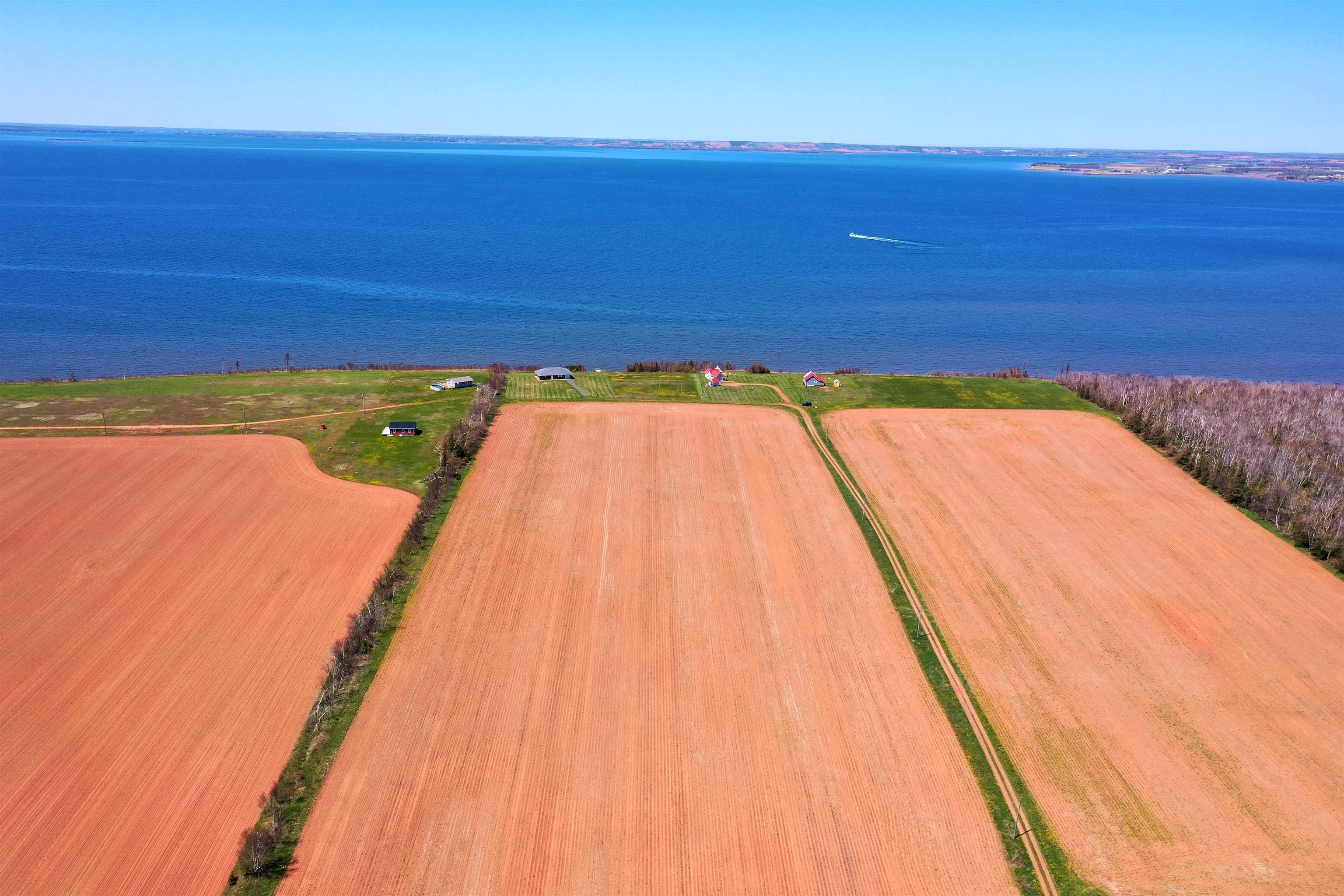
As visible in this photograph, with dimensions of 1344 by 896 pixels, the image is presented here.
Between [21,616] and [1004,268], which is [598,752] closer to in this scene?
[21,616]

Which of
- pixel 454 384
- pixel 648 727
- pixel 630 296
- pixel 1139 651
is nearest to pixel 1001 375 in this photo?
pixel 1139 651

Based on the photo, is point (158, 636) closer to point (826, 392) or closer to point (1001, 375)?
Answer: point (826, 392)

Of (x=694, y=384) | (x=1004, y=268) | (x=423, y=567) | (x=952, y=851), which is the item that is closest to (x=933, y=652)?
(x=952, y=851)

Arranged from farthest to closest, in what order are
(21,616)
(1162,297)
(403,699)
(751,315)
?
(1162,297), (751,315), (21,616), (403,699)

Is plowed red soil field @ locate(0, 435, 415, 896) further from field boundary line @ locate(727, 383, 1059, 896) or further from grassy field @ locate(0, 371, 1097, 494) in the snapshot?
field boundary line @ locate(727, 383, 1059, 896)

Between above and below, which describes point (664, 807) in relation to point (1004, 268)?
below
